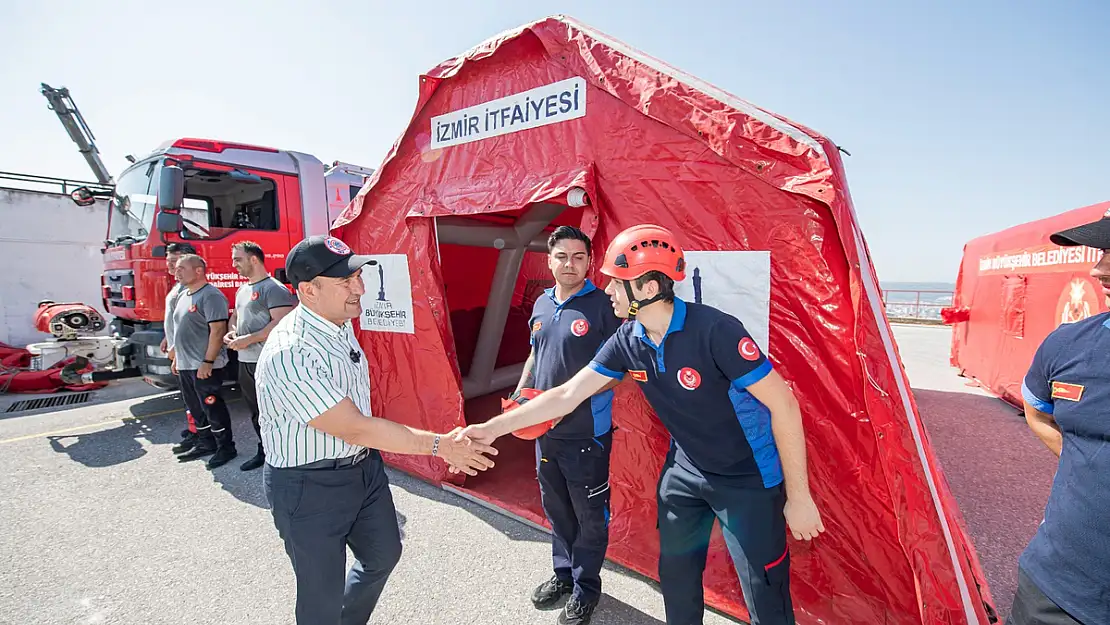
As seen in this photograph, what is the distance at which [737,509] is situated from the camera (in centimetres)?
201

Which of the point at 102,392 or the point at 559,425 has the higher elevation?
the point at 559,425

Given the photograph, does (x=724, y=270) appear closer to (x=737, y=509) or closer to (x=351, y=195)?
(x=737, y=509)

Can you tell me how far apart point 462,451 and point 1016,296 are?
331 inches

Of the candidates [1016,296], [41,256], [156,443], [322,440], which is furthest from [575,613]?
[41,256]

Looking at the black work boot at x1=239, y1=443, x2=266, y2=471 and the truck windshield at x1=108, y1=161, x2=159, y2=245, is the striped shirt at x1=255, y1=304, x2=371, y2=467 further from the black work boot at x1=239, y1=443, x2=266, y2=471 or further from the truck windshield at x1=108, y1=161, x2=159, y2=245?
the truck windshield at x1=108, y1=161, x2=159, y2=245

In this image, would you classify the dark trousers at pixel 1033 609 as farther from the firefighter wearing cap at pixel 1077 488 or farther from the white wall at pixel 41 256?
the white wall at pixel 41 256

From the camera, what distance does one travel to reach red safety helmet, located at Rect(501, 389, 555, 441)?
2576 mm

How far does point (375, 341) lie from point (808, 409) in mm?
3825

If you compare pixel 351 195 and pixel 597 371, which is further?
pixel 351 195

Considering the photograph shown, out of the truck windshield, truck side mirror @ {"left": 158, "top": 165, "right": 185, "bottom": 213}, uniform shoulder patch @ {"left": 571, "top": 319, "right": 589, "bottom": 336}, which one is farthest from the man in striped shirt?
the truck windshield

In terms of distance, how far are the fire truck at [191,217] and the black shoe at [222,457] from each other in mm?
1371

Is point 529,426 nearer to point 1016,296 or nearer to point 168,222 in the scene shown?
point 168,222

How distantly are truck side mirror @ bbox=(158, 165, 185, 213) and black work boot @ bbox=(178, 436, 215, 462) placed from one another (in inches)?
94.6

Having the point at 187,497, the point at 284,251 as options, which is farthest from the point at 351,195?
the point at 187,497
